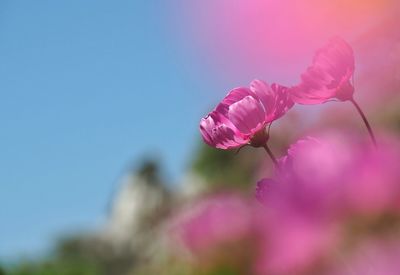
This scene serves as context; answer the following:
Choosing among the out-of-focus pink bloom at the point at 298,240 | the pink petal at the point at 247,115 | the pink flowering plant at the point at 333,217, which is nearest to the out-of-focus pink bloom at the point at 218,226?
the pink flowering plant at the point at 333,217

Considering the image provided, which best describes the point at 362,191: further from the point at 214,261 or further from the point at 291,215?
the point at 214,261

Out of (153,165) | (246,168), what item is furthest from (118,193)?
(246,168)

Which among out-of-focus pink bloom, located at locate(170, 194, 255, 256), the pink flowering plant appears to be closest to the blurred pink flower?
the pink flowering plant

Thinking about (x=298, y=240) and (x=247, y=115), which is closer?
(x=298, y=240)

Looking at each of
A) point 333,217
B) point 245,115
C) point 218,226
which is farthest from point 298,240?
point 245,115

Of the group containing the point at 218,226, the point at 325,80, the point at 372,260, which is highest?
the point at 325,80

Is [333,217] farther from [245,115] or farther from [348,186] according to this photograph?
[245,115]

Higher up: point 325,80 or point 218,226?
point 325,80
